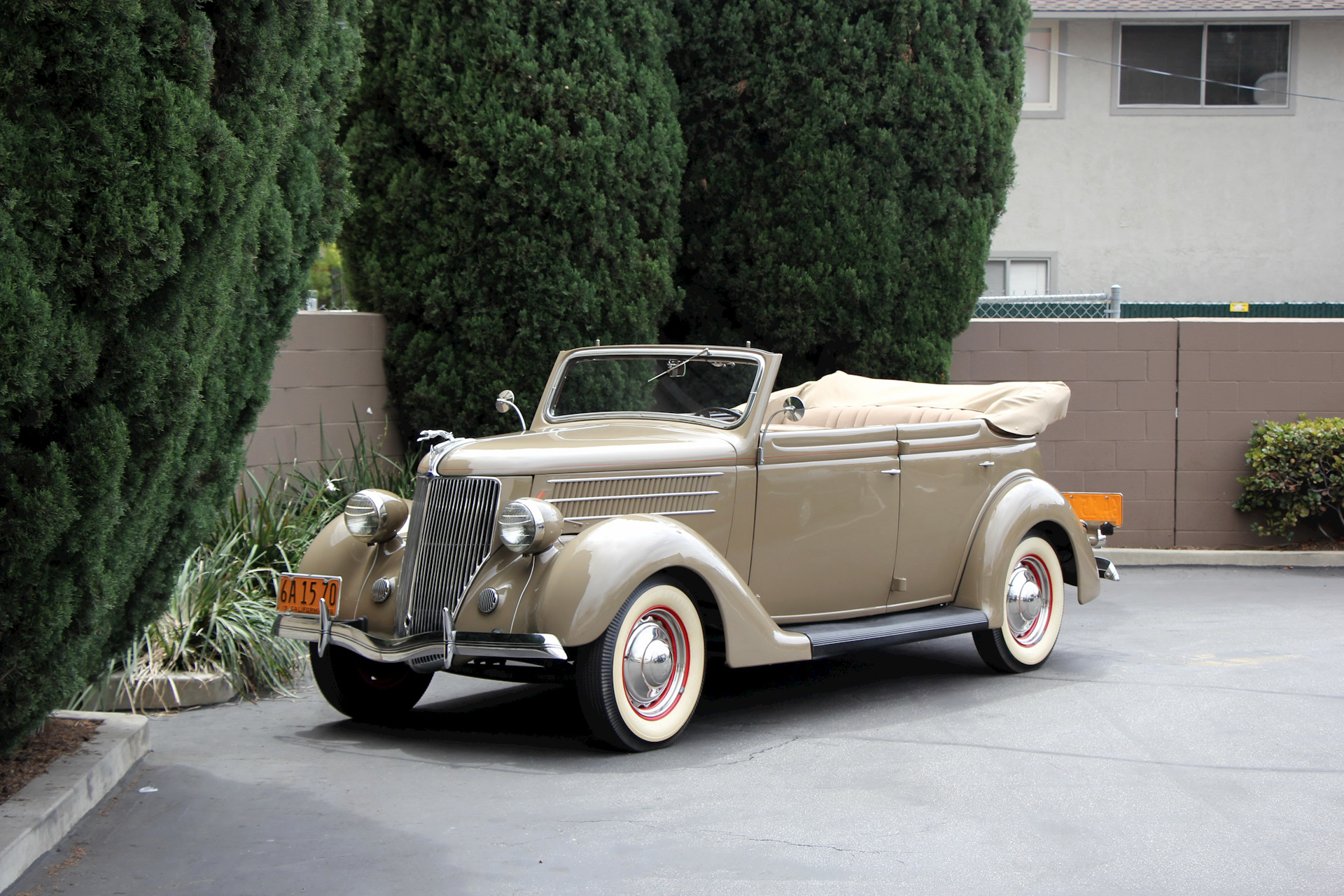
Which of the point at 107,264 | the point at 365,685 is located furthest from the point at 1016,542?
the point at 107,264

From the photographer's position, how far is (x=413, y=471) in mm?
9727

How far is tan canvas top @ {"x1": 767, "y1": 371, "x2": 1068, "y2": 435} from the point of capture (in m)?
7.50

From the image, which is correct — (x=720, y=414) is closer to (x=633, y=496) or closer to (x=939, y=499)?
(x=633, y=496)

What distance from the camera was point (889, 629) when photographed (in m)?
6.51

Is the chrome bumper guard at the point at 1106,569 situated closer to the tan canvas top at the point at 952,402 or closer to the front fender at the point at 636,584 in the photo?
the tan canvas top at the point at 952,402

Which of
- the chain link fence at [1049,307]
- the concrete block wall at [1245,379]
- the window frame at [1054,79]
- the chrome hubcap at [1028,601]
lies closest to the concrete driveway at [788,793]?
the chrome hubcap at [1028,601]

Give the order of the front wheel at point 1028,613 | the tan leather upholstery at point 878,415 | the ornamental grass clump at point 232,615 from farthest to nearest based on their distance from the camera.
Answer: the tan leather upholstery at point 878,415, the front wheel at point 1028,613, the ornamental grass clump at point 232,615

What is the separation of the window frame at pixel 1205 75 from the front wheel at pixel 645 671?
15603 millimetres

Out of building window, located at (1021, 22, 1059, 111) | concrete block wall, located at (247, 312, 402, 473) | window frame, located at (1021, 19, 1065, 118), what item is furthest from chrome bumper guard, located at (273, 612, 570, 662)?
building window, located at (1021, 22, 1059, 111)

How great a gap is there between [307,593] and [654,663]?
1.55m

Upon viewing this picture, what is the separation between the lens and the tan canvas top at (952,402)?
295 inches

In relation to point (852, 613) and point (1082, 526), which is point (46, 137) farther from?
point (1082, 526)

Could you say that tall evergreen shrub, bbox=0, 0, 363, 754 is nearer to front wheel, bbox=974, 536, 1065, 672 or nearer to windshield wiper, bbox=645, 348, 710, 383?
windshield wiper, bbox=645, 348, 710, 383

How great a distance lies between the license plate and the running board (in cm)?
206
